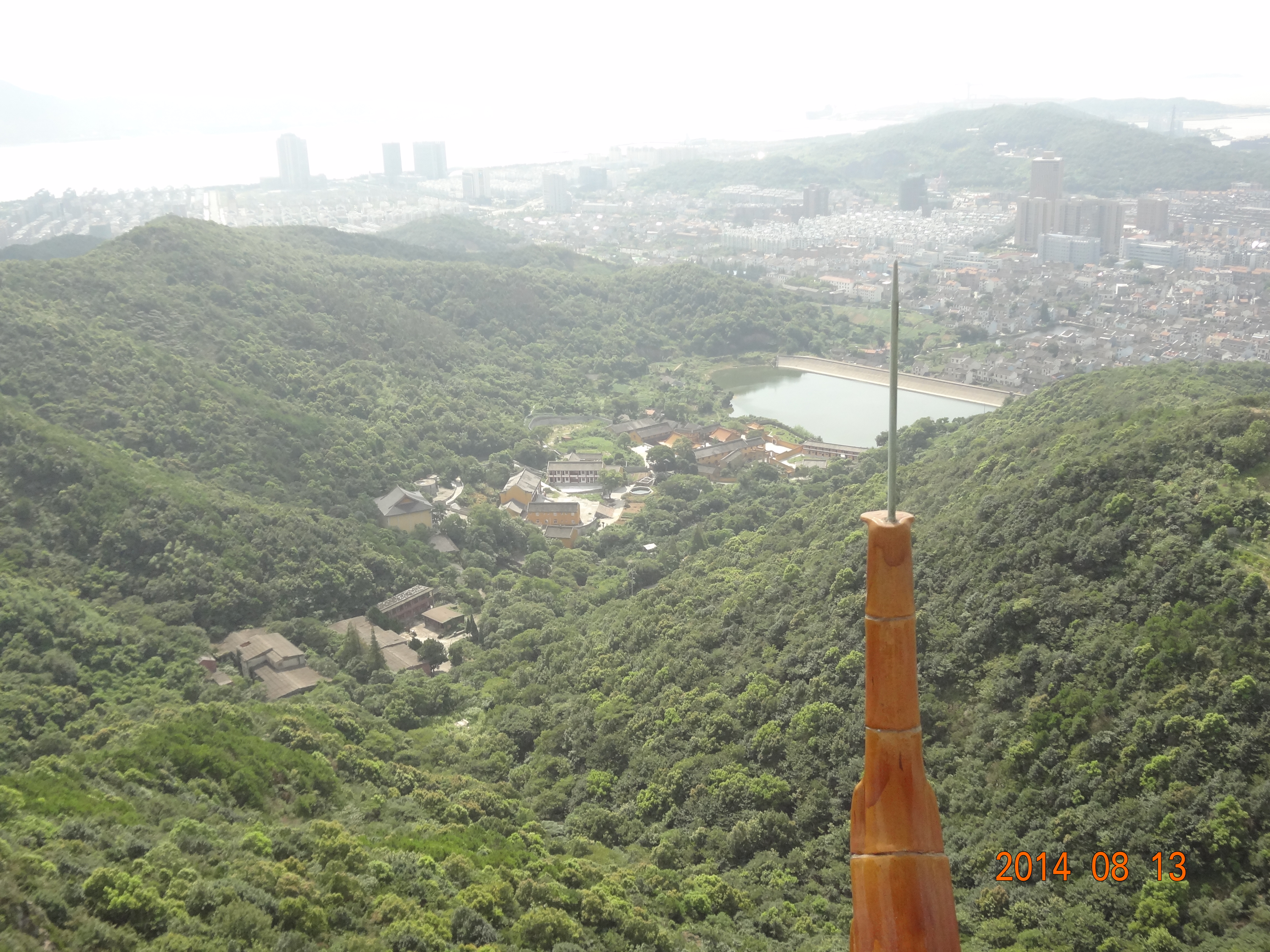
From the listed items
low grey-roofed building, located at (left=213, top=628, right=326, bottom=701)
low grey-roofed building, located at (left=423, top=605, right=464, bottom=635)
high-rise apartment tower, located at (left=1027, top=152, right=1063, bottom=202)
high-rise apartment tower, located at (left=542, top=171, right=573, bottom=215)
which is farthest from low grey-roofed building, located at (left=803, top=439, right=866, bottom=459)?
high-rise apartment tower, located at (left=542, top=171, right=573, bottom=215)

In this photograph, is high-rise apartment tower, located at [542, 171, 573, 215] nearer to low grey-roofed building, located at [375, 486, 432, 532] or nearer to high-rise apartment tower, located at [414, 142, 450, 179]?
high-rise apartment tower, located at [414, 142, 450, 179]

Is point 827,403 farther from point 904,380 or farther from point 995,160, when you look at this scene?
point 995,160

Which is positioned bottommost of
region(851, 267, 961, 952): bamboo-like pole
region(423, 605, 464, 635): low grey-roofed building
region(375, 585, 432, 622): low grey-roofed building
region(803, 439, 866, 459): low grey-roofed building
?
region(423, 605, 464, 635): low grey-roofed building

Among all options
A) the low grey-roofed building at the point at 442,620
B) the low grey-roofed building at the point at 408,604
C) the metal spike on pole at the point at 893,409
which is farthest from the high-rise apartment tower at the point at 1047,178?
the metal spike on pole at the point at 893,409

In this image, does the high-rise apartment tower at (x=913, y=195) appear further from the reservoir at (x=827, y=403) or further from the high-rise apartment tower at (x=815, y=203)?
the reservoir at (x=827, y=403)

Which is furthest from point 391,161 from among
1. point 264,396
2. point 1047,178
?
point 264,396

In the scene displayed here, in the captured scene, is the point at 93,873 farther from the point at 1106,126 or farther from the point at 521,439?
the point at 1106,126

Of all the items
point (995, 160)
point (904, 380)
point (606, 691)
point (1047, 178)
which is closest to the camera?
point (606, 691)
